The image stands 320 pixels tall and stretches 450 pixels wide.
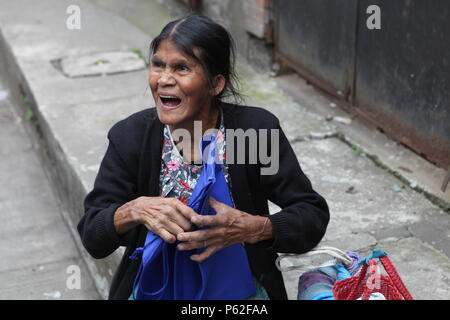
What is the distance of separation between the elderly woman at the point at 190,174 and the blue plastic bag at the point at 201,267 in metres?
0.06

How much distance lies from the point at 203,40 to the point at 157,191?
507 millimetres

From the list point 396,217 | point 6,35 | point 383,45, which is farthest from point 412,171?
point 6,35

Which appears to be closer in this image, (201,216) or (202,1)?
(201,216)

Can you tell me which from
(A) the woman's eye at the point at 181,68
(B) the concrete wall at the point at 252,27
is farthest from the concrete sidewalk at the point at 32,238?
(A) the woman's eye at the point at 181,68

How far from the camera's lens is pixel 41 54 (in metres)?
5.97

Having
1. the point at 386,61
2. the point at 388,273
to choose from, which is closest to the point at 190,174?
the point at 388,273

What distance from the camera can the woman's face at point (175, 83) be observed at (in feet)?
7.04

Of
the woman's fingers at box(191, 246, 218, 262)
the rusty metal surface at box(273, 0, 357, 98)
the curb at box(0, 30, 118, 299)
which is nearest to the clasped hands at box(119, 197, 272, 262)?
the woman's fingers at box(191, 246, 218, 262)

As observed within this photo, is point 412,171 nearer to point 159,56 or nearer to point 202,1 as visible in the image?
point 159,56

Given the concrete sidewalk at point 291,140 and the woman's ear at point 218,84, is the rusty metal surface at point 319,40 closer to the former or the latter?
the concrete sidewalk at point 291,140

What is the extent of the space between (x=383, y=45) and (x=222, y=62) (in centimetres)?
206

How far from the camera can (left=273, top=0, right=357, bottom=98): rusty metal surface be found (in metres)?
4.43

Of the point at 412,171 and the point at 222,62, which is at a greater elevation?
the point at 222,62

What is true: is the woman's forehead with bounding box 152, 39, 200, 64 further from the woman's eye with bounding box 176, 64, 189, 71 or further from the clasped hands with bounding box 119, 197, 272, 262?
the clasped hands with bounding box 119, 197, 272, 262
